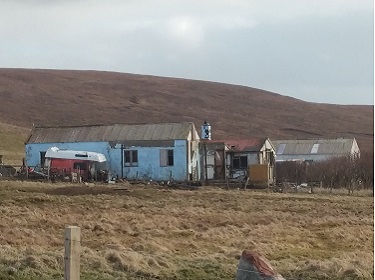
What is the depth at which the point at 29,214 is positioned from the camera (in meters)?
20.3

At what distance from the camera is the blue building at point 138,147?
140 feet

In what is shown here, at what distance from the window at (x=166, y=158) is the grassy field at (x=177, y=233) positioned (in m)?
9.99

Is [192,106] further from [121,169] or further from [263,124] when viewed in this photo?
[121,169]

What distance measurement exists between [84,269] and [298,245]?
7.14 meters

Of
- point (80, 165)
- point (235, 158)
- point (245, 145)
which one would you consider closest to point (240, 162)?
point (235, 158)

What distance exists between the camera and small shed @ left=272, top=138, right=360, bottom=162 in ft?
214

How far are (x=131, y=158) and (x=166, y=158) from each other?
82.7 inches

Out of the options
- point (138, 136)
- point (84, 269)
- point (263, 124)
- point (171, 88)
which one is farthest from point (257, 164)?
point (171, 88)

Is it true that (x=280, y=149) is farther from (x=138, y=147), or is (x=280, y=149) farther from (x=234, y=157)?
(x=138, y=147)

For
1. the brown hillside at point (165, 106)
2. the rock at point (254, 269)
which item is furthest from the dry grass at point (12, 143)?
the rock at point (254, 269)

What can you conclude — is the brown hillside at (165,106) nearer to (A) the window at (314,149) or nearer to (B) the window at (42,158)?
(A) the window at (314,149)

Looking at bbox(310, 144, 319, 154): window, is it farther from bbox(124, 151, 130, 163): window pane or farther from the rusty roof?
bbox(124, 151, 130, 163): window pane

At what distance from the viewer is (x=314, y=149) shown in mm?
66500

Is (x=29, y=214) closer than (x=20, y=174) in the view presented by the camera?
Yes
